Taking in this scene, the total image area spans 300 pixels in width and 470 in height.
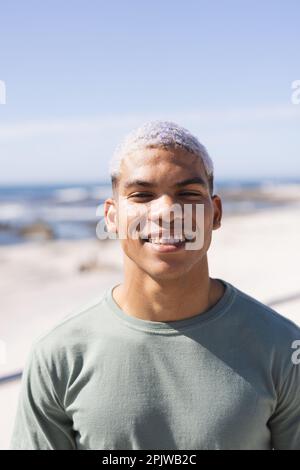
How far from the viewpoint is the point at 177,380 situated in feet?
5.67

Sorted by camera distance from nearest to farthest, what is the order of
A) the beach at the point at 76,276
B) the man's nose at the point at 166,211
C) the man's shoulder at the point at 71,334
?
the man's nose at the point at 166,211
the man's shoulder at the point at 71,334
the beach at the point at 76,276

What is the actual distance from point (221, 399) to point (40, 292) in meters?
7.42

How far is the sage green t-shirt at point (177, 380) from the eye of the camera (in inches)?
68.1

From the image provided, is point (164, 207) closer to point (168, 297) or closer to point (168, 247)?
point (168, 247)

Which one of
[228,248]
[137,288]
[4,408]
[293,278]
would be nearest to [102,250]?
[228,248]

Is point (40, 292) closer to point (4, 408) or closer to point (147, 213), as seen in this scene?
point (4, 408)

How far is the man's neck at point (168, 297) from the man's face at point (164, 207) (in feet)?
0.18

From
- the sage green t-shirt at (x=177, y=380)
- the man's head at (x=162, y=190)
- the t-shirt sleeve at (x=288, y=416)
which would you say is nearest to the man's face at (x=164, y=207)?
the man's head at (x=162, y=190)

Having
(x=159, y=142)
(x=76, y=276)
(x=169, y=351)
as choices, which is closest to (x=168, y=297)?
(x=169, y=351)

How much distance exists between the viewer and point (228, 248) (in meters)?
13.4

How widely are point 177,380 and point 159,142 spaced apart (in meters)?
0.74

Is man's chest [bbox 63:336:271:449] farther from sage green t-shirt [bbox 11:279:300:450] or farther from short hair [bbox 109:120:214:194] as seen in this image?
short hair [bbox 109:120:214:194]

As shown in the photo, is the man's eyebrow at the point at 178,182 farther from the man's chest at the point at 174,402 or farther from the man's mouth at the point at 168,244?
the man's chest at the point at 174,402

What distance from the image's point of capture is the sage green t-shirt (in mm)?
1729
